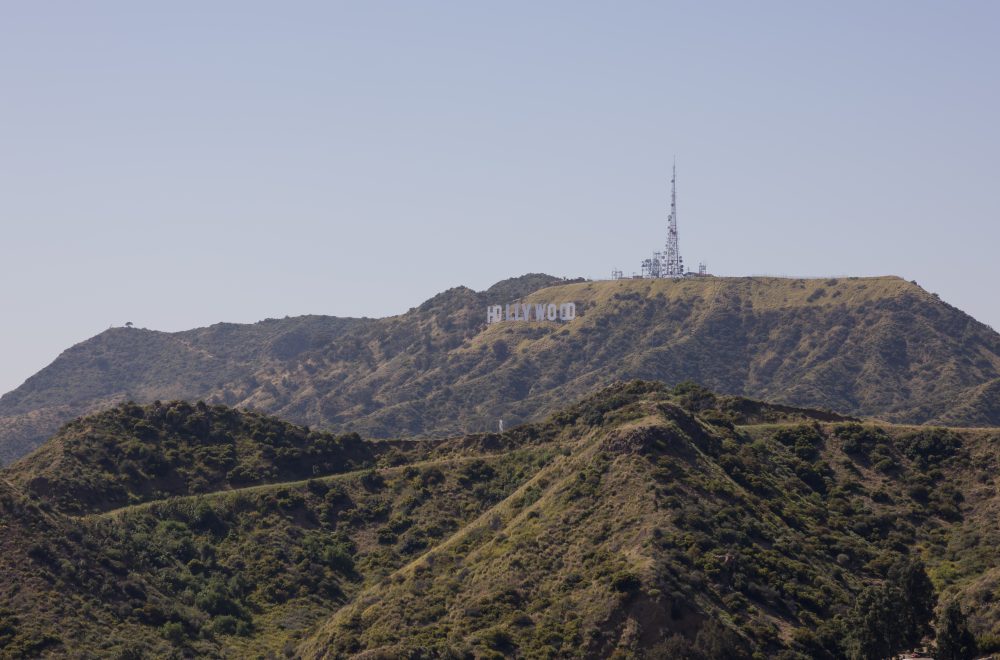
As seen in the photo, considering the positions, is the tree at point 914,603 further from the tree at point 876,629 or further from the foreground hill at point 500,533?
the foreground hill at point 500,533

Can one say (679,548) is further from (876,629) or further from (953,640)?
(953,640)

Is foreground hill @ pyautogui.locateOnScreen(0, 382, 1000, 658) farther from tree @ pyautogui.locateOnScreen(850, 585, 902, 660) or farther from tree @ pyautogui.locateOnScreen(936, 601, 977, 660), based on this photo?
tree @ pyautogui.locateOnScreen(936, 601, 977, 660)

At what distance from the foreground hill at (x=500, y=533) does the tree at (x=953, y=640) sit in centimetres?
205

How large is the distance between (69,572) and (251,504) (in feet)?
95.1

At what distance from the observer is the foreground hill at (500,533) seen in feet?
323

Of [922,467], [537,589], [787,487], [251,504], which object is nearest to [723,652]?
[537,589]

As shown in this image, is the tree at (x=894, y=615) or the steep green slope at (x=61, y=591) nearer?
the tree at (x=894, y=615)

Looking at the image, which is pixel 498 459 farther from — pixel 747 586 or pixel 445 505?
pixel 747 586

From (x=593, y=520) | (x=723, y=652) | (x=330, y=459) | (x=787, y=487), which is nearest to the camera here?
(x=723, y=652)

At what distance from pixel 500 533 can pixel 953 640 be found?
38.8m

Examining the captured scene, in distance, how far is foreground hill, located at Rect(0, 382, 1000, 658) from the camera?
9838cm

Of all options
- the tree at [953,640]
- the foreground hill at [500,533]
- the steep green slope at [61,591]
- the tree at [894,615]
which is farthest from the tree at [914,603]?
the steep green slope at [61,591]

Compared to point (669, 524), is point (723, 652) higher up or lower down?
lower down

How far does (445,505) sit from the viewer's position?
135500mm
